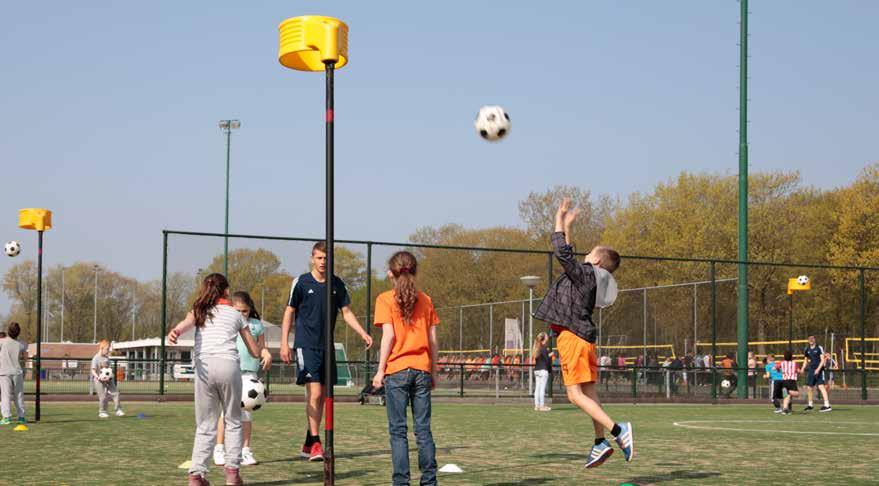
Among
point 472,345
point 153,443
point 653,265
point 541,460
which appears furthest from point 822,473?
point 653,265

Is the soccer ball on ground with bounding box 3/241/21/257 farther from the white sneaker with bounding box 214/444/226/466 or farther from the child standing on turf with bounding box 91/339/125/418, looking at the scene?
the white sneaker with bounding box 214/444/226/466

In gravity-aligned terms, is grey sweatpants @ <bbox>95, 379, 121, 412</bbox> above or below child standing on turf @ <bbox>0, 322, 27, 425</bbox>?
below

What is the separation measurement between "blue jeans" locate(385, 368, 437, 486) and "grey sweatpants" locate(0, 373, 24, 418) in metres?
9.50

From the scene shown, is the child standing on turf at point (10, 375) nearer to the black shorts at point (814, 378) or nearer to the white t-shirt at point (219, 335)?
the white t-shirt at point (219, 335)

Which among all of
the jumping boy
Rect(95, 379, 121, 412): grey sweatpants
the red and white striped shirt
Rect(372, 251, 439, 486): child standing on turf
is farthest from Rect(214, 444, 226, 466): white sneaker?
the red and white striped shirt

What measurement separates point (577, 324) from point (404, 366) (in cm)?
198

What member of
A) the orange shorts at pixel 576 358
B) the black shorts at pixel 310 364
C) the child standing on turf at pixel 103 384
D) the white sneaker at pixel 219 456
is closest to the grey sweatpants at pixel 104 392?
the child standing on turf at pixel 103 384

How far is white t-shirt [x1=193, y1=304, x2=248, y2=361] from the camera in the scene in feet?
24.5

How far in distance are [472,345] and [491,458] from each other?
30.7 metres

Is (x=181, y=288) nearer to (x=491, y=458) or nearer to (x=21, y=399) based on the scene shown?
(x=21, y=399)

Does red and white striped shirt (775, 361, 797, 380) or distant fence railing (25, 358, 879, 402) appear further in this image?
distant fence railing (25, 358, 879, 402)

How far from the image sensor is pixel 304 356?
9.73 meters

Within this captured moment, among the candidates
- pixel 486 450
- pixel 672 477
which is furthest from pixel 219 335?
pixel 486 450

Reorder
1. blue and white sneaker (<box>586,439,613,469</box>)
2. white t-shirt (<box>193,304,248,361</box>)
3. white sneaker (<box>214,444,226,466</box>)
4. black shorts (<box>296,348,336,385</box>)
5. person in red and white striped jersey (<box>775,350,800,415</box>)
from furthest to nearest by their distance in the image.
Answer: person in red and white striped jersey (<box>775,350,800,415</box>) < black shorts (<box>296,348,336,385</box>) < white sneaker (<box>214,444,226,466</box>) < blue and white sneaker (<box>586,439,613,469</box>) < white t-shirt (<box>193,304,248,361</box>)
